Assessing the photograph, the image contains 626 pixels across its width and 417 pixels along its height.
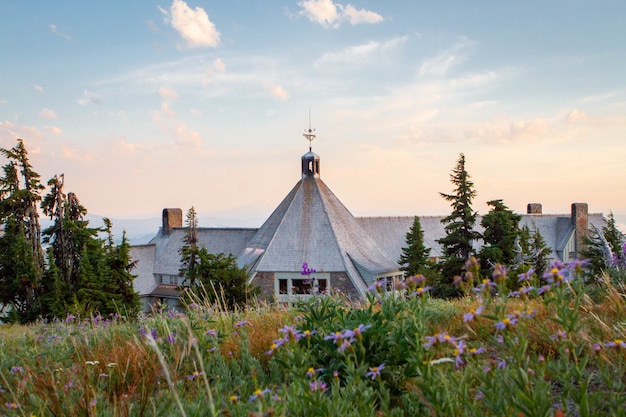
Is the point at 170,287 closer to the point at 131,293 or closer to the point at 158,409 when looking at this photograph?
the point at 131,293

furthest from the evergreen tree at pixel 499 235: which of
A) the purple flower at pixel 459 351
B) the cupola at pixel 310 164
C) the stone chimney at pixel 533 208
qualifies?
the stone chimney at pixel 533 208

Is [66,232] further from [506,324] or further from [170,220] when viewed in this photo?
[506,324]

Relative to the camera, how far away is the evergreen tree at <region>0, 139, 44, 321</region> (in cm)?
2434

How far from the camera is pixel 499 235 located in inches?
1021

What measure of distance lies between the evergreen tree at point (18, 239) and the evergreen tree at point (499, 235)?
66.2 ft

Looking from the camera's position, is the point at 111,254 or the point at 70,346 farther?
the point at 111,254

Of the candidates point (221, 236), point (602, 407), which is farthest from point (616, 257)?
point (221, 236)

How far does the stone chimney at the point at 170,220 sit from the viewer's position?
42.8 metres

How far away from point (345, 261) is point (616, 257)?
18.7 m

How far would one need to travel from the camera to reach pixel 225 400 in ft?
12.8

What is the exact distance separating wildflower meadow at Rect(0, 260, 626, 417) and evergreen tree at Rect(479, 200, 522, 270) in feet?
61.0

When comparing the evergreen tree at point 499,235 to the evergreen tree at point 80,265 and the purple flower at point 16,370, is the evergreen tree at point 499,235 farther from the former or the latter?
the purple flower at point 16,370

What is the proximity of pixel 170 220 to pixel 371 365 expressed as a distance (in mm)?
40575

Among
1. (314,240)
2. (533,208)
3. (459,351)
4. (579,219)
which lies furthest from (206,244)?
(459,351)
